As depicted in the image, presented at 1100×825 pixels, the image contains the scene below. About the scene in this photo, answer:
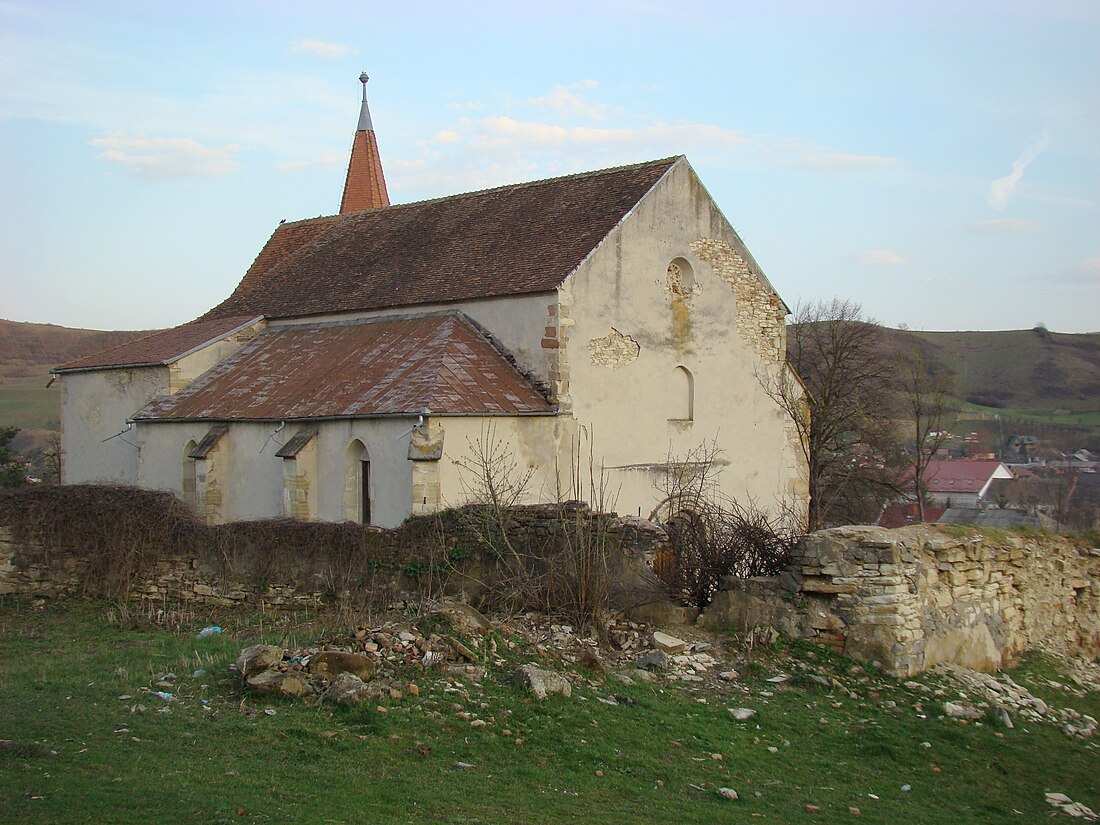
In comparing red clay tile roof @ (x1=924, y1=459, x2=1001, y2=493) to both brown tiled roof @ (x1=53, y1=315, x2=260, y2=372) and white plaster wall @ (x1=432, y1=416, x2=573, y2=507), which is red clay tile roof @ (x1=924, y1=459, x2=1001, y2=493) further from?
white plaster wall @ (x1=432, y1=416, x2=573, y2=507)

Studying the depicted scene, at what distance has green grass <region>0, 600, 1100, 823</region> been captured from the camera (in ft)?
24.8

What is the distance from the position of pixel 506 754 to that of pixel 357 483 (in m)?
14.1

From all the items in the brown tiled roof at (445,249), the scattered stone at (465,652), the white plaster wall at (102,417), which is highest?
the brown tiled roof at (445,249)

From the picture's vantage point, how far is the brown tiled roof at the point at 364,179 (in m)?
40.7

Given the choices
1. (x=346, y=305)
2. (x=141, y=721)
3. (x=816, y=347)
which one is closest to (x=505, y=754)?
(x=141, y=721)

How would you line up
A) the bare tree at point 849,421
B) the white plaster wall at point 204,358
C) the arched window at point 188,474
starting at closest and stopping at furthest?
1. the arched window at point 188,474
2. the white plaster wall at point 204,358
3. the bare tree at point 849,421

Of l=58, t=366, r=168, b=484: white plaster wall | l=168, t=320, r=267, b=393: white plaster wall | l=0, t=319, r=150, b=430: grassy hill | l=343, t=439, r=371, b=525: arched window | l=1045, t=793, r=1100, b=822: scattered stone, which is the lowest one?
l=1045, t=793, r=1100, b=822: scattered stone

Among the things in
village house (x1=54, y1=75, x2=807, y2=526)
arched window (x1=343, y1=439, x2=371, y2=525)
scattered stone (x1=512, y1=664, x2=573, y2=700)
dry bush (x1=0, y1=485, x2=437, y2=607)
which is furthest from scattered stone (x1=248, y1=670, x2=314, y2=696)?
arched window (x1=343, y1=439, x2=371, y2=525)

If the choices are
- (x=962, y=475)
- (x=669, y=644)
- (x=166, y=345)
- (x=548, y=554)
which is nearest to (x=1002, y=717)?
(x=669, y=644)

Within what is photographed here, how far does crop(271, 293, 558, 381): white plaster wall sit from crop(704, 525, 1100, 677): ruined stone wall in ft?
35.1

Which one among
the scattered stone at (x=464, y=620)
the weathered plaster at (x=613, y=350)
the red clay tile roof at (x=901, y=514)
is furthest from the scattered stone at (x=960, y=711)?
the red clay tile roof at (x=901, y=514)

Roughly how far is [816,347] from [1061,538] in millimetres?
24093

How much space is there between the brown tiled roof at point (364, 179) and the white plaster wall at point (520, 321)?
1712 cm

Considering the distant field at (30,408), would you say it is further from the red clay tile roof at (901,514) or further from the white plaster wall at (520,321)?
the white plaster wall at (520,321)
